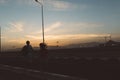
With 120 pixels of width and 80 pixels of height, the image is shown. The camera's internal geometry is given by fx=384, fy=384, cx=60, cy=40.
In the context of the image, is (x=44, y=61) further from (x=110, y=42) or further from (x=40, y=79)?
(x=110, y=42)

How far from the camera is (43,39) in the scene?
5469cm

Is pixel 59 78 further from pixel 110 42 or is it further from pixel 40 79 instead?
pixel 110 42

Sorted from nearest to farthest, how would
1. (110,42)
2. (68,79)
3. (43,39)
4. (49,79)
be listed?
(68,79) < (49,79) < (43,39) < (110,42)

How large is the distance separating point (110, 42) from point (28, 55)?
434ft

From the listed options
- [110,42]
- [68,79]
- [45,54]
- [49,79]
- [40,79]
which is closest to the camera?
[68,79]

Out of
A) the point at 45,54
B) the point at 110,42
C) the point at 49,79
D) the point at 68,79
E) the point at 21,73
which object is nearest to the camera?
the point at 68,79

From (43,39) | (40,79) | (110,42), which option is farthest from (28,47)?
(110,42)

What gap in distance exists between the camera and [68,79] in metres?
13.8

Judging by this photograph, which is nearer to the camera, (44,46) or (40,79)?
(40,79)

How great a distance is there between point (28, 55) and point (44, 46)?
1.11m

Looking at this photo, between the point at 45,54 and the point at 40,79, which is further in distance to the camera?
the point at 45,54

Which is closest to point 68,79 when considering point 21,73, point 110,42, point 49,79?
point 49,79

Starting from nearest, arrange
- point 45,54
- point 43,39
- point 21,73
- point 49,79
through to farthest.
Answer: point 49,79 → point 21,73 → point 45,54 → point 43,39

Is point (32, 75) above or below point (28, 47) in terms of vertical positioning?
below
